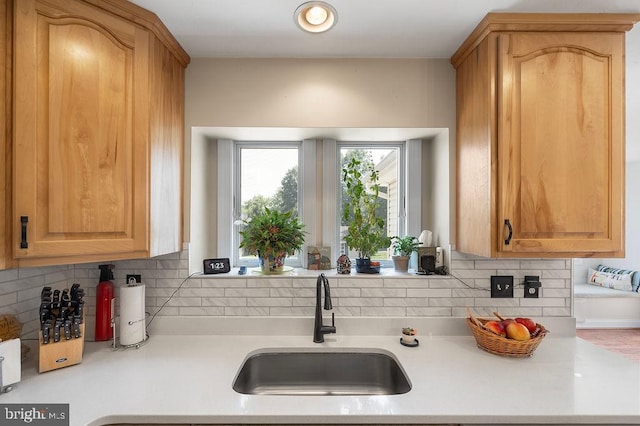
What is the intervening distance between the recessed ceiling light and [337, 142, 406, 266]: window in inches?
29.3

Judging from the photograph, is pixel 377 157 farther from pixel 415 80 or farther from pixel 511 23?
pixel 511 23

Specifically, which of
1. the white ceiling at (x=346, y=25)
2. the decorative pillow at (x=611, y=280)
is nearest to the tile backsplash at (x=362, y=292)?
the white ceiling at (x=346, y=25)

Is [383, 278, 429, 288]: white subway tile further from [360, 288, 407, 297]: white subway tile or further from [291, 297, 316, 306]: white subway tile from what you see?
[291, 297, 316, 306]: white subway tile

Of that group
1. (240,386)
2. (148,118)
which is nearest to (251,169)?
(148,118)

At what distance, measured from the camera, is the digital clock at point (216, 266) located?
1.65 metres

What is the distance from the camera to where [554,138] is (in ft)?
4.21

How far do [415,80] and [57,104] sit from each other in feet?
5.08

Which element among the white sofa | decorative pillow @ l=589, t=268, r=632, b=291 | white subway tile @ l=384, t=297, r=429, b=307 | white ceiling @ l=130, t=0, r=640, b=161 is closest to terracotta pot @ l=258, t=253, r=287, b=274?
white subway tile @ l=384, t=297, r=429, b=307

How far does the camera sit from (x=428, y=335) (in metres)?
1.58

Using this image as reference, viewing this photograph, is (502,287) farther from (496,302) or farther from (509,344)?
(509,344)

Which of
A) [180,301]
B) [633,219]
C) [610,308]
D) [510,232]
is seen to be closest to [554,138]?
[510,232]

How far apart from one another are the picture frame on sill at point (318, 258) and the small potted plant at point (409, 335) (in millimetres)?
562

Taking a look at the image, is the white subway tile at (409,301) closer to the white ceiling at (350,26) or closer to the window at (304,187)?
the window at (304,187)
